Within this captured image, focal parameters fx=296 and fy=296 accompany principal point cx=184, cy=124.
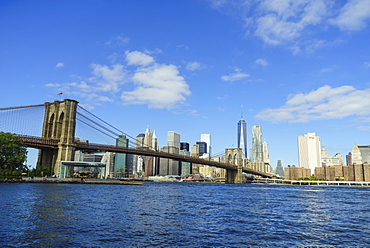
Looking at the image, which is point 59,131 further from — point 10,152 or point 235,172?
point 235,172

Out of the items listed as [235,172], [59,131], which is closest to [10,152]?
[59,131]

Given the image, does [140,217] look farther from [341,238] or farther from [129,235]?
[341,238]

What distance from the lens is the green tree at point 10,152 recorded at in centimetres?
7988

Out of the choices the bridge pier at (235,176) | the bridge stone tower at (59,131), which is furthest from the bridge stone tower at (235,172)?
the bridge stone tower at (59,131)

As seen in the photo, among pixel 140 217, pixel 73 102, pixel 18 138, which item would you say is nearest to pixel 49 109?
pixel 73 102

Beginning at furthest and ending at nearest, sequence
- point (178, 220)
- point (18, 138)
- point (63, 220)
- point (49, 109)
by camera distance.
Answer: point (49, 109)
point (18, 138)
point (178, 220)
point (63, 220)

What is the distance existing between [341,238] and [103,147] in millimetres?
89102

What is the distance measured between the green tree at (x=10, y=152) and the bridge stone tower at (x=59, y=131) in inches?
437

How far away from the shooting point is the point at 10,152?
3216 inches

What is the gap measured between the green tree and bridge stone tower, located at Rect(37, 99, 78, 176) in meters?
11.1

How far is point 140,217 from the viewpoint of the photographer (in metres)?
22.5

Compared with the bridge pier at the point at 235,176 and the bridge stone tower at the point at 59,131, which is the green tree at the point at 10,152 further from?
the bridge pier at the point at 235,176

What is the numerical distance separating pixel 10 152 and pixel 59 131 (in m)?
19.1

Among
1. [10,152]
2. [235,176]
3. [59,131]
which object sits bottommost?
[235,176]
